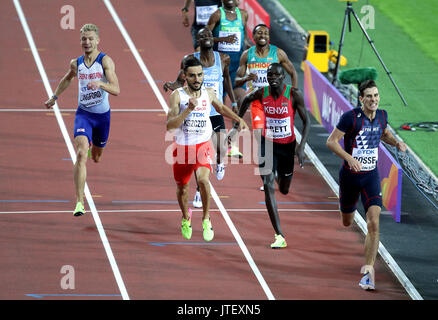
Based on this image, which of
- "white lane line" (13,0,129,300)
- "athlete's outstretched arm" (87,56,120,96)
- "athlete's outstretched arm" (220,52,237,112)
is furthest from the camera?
"athlete's outstretched arm" (220,52,237,112)

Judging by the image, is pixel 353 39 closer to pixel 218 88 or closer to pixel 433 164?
pixel 433 164

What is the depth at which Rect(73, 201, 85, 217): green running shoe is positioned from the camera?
13.4m

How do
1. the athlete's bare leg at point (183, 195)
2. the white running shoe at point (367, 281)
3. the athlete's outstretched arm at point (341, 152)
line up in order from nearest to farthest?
the athlete's outstretched arm at point (341, 152) → the white running shoe at point (367, 281) → the athlete's bare leg at point (183, 195)

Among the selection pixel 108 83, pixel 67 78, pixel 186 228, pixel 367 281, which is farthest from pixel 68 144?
pixel 367 281

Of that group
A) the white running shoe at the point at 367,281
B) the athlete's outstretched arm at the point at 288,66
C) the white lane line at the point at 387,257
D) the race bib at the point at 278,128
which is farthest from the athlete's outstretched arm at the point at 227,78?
the white running shoe at the point at 367,281

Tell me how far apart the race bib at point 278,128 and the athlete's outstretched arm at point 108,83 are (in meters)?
2.01

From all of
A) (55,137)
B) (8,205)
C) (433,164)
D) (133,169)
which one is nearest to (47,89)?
(55,137)

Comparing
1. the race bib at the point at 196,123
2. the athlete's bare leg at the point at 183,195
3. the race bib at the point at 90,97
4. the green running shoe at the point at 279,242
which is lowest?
the green running shoe at the point at 279,242

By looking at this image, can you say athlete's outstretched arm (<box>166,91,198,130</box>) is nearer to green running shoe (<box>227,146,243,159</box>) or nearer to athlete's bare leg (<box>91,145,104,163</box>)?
athlete's bare leg (<box>91,145,104,163</box>)

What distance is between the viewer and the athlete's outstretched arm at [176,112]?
37.2ft

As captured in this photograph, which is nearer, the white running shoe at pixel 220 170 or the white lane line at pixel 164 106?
the white lane line at pixel 164 106

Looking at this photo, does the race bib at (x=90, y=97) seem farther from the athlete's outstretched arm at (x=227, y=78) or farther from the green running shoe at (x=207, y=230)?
the green running shoe at (x=207, y=230)

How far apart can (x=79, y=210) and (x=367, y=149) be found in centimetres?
395

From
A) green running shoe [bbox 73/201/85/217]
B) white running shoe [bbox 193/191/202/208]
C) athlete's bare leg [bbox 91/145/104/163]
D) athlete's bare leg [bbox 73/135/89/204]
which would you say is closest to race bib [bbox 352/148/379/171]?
white running shoe [bbox 193/191/202/208]
